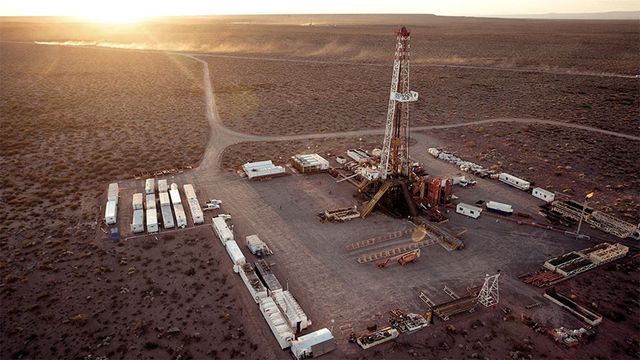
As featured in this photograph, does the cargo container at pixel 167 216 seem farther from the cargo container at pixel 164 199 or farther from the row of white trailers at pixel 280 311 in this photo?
the row of white trailers at pixel 280 311

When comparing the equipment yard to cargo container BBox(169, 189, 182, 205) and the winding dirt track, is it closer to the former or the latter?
cargo container BBox(169, 189, 182, 205)

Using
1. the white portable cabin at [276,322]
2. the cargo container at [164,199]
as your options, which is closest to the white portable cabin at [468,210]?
the white portable cabin at [276,322]

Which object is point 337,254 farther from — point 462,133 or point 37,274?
point 462,133

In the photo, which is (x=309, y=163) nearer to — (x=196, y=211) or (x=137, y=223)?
(x=196, y=211)

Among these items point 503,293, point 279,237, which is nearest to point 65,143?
point 279,237

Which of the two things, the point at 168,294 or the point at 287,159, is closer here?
the point at 168,294

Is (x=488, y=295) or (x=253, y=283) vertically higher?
(x=253, y=283)

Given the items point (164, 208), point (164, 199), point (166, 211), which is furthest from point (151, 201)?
point (166, 211)
